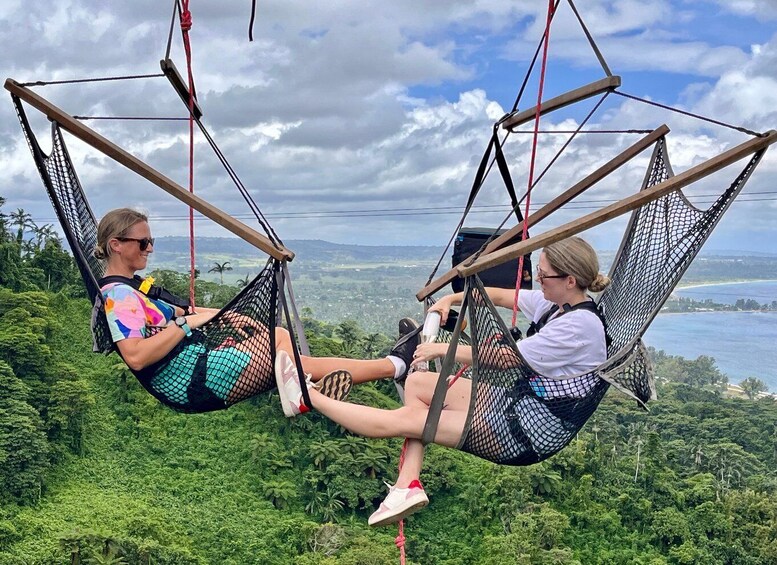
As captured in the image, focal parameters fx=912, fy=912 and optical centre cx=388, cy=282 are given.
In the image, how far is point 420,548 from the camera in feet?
78.2

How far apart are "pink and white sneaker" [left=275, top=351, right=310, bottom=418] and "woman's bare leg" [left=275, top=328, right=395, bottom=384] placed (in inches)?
3.6

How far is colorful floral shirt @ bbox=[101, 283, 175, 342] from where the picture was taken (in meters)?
2.62

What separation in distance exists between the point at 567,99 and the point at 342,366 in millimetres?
1253

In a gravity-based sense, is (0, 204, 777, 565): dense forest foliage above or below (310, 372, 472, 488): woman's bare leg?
below

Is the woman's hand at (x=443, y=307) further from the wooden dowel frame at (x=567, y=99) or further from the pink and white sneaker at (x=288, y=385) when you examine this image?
the wooden dowel frame at (x=567, y=99)

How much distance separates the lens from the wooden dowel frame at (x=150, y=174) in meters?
2.45

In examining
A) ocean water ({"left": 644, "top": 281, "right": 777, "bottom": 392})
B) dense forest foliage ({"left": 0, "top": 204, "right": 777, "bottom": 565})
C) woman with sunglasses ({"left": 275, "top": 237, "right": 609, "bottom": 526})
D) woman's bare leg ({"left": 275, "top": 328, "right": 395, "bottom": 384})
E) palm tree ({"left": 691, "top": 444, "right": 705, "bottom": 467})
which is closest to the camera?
woman with sunglasses ({"left": 275, "top": 237, "right": 609, "bottom": 526})

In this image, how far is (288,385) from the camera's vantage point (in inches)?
101

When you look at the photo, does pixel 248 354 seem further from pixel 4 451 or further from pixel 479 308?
pixel 4 451

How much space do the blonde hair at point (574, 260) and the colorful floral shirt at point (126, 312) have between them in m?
1.18

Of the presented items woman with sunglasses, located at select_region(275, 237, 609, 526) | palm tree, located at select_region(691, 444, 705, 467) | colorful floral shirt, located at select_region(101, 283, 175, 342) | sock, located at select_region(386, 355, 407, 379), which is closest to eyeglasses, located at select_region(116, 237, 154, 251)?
colorful floral shirt, located at select_region(101, 283, 175, 342)

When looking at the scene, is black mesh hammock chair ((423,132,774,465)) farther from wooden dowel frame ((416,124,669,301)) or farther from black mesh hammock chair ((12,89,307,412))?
black mesh hammock chair ((12,89,307,412))

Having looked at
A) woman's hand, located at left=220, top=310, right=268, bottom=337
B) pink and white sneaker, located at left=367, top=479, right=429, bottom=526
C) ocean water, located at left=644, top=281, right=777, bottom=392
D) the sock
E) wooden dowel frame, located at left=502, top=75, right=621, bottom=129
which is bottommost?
ocean water, located at left=644, top=281, right=777, bottom=392

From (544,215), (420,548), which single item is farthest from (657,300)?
(420,548)
